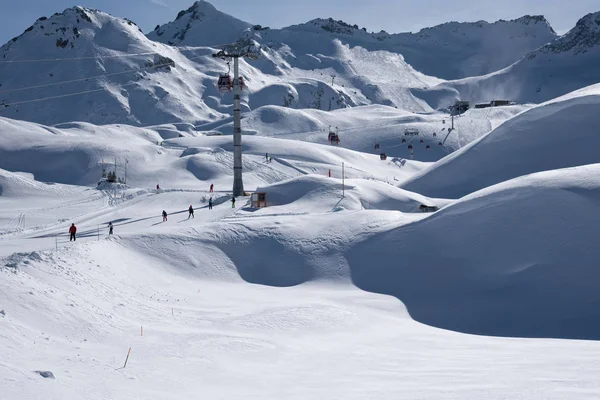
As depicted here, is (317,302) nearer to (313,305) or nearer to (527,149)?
(313,305)

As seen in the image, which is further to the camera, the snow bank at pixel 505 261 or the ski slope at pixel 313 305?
the snow bank at pixel 505 261

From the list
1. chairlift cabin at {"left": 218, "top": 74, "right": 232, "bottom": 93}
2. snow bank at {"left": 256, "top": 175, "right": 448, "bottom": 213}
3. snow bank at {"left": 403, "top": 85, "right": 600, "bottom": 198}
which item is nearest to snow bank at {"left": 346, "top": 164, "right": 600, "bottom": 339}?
snow bank at {"left": 256, "top": 175, "right": 448, "bottom": 213}

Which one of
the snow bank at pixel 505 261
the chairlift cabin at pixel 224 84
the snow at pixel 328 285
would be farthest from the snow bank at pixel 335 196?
the snow bank at pixel 505 261

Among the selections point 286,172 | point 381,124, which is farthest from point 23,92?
point 286,172

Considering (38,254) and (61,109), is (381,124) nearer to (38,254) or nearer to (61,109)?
(61,109)

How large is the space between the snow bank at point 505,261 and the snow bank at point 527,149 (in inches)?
904

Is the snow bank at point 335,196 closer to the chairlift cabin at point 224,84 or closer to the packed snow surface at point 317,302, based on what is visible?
the packed snow surface at point 317,302

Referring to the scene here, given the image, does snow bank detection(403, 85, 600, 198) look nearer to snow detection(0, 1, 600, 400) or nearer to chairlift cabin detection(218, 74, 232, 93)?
snow detection(0, 1, 600, 400)

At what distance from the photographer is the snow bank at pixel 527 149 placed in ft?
180

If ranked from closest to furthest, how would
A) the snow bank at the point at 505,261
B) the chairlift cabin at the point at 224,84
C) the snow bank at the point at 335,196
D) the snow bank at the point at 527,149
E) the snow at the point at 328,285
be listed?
the snow at the point at 328,285 → the snow bank at the point at 505,261 → the snow bank at the point at 335,196 → the snow bank at the point at 527,149 → the chairlift cabin at the point at 224,84

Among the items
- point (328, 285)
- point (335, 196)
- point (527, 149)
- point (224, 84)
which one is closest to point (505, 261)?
point (328, 285)

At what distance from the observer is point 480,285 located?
27.5 meters

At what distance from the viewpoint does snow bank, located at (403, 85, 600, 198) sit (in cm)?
5484

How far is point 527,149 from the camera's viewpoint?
57.8 meters
